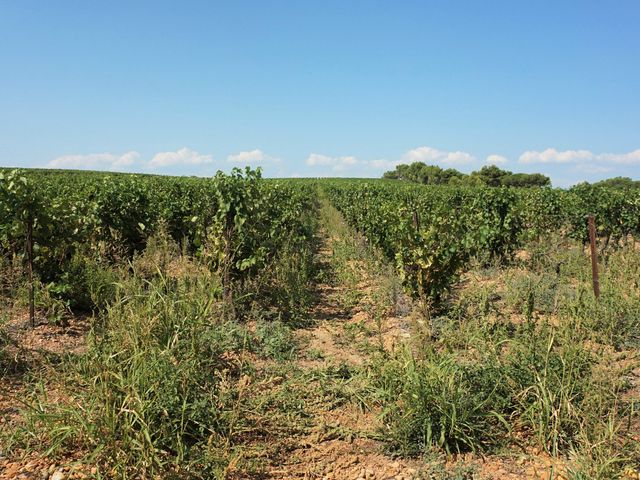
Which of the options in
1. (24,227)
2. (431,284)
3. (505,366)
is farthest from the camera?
(431,284)

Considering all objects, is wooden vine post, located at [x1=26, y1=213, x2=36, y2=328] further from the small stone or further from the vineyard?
the small stone

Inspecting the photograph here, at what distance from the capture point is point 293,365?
493 cm

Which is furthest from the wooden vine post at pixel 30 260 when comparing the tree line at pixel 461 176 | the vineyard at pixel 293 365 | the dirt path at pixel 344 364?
the tree line at pixel 461 176

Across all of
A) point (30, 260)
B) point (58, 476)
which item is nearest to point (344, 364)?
point (58, 476)

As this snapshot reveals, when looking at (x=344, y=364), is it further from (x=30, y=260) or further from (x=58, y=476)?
(x=30, y=260)

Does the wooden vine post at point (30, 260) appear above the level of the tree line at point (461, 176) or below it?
below

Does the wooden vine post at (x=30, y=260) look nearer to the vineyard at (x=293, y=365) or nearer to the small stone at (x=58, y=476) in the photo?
the vineyard at (x=293, y=365)

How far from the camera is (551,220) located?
46.8 feet

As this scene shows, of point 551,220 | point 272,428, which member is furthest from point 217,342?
point 551,220

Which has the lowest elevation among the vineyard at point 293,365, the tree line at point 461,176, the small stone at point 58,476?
the small stone at point 58,476

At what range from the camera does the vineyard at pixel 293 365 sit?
319 centimetres

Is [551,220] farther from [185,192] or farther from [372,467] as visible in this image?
[372,467]

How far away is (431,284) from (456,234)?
88cm

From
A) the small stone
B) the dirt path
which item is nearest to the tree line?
the dirt path
